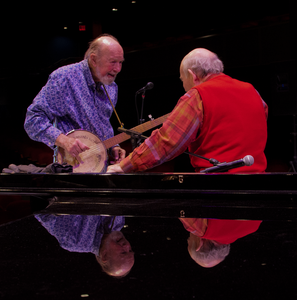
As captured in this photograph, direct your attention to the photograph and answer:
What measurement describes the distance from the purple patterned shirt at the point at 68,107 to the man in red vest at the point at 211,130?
1.02 metres

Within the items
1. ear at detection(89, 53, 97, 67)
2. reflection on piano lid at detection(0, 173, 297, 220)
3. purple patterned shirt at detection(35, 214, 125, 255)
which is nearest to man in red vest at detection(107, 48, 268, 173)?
reflection on piano lid at detection(0, 173, 297, 220)

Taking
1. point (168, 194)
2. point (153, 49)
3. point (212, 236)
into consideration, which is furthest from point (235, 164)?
point (153, 49)

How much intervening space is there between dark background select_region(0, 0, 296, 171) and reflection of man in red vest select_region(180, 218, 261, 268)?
16.8 feet

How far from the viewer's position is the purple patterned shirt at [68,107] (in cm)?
258

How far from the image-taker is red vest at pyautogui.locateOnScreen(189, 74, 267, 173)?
1.79 metres

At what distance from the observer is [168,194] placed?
4.30 feet

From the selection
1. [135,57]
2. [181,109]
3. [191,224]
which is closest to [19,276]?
[191,224]

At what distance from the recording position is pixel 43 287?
552 mm

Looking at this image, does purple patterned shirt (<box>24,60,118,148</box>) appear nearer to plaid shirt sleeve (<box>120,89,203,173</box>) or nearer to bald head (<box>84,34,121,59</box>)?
bald head (<box>84,34,121,59</box>)

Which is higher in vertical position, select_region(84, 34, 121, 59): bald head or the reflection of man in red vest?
select_region(84, 34, 121, 59): bald head

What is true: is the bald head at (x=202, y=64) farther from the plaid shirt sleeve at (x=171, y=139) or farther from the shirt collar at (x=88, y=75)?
the shirt collar at (x=88, y=75)

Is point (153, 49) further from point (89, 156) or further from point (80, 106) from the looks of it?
point (89, 156)

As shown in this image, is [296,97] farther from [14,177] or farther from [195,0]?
[14,177]

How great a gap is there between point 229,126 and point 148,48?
640 centimetres
